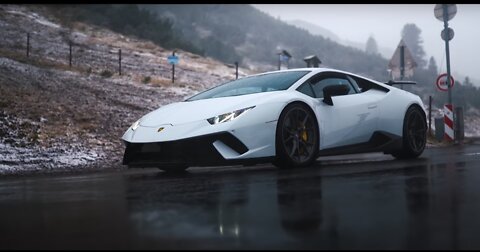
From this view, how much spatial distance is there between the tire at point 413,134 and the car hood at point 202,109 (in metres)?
2.31

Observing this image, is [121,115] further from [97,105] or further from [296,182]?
[296,182]

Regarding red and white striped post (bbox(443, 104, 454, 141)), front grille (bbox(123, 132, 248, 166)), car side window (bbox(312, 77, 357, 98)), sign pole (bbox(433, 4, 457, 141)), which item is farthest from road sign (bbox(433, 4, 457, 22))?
front grille (bbox(123, 132, 248, 166))

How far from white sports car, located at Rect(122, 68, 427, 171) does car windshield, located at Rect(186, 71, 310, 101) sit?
12 mm

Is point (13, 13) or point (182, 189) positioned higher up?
point (13, 13)

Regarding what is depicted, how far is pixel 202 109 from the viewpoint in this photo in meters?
5.14

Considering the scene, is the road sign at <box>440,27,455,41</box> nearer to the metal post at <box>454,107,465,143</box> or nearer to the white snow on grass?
the metal post at <box>454,107,465,143</box>

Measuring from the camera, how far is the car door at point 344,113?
5574mm

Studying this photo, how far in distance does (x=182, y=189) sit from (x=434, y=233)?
2081mm

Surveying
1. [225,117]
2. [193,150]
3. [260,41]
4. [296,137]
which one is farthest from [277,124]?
[260,41]

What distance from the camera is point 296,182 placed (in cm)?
405

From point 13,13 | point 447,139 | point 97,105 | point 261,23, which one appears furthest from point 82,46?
point 261,23

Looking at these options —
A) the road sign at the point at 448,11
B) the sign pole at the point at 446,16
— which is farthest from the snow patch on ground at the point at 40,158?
the road sign at the point at 448,11

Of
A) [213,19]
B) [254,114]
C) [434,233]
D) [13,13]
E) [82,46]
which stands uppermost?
[213,19]

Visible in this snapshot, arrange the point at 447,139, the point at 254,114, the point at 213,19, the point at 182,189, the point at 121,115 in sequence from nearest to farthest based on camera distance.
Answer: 1. the point at 182,189
2. the point at 254,114
3. the point at 121,115
4. the point at 447,139
5. the point at 213,19
